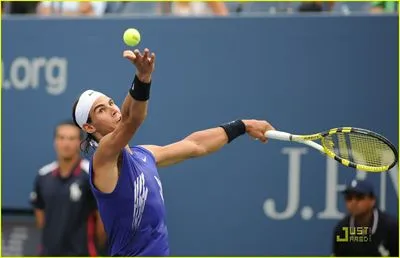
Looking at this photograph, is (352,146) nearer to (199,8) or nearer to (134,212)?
(134,212)

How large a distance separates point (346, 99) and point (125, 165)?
3178 mm

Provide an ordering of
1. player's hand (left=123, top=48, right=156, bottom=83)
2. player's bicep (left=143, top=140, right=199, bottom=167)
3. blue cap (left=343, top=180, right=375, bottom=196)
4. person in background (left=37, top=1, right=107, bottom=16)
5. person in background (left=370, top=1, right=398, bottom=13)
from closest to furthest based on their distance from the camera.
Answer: player's hand (left=123, top=48, right=156, bottom=83) → player's bicep (left=143, top=140, right=199, bottom=167) → blue cap (left=343, top=180, right=375, bottom=196) → person in background (left=370, top=1, right=398, bottom=13) → person in background (left=37, top=1, right=107, bottom=16)

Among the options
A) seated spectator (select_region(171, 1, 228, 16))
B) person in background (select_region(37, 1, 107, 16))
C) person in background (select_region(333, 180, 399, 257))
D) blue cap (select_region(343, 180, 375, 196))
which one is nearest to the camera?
person in background (select_region(333, 180, 399, 257))

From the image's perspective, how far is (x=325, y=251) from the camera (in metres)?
8.12

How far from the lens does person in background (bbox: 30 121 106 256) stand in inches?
307

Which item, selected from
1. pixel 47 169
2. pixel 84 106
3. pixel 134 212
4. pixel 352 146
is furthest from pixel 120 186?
pixel 47 169

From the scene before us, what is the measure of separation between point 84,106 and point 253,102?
2.85 meters

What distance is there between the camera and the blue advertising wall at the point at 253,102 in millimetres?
8117

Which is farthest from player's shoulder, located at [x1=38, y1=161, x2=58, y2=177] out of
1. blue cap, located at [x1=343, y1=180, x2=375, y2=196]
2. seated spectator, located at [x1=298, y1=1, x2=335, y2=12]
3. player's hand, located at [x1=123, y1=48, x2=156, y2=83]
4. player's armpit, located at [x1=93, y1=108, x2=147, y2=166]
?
player's hand, located at [x1=123, y1=48, x2=156, y2=83]

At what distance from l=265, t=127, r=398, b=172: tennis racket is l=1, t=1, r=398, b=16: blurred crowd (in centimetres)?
250

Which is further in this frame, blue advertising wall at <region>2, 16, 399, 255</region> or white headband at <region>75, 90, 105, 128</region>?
blue advertising wall at <region>2, 16, 399, 255</region>

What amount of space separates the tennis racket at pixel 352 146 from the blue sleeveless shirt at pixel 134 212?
0.88 m

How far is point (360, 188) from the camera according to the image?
7562 mm

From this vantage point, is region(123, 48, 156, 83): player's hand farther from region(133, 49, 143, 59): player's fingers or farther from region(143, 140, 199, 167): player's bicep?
region(143, 140, 199, 167): player's bicep
